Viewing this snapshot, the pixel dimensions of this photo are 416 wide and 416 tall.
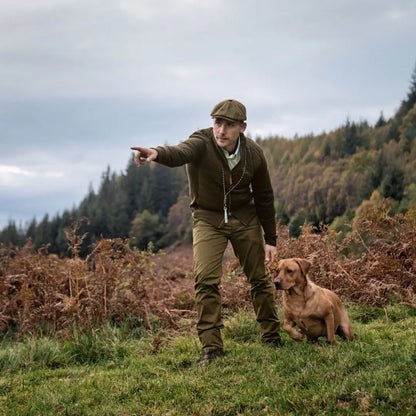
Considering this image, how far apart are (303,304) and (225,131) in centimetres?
209

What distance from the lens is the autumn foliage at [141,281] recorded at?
7.11 metres

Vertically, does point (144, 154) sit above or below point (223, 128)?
below

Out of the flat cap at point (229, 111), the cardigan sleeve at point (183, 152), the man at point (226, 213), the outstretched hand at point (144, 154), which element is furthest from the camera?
the man at point (226, 213)

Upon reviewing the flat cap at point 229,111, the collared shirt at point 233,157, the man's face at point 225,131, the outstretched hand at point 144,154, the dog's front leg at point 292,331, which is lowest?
the dog's front leg at point 292,331

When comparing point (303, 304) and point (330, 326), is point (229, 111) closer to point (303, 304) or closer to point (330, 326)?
point (303, 304)

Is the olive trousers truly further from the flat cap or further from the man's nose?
the flat cap

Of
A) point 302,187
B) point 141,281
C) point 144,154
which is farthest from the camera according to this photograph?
point 302,187

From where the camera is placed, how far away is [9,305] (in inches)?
311

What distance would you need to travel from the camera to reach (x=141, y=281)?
752cm

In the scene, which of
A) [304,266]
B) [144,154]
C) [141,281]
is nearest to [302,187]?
[141,281]

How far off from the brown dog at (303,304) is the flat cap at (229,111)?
172 centimetres

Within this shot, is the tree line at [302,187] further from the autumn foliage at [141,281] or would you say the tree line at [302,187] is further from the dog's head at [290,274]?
the dog's head at [290,274]

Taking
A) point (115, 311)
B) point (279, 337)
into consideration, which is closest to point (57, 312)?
point (115, 311)

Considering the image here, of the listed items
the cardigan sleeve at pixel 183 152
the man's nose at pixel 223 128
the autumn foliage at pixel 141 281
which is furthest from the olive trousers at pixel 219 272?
the autumn foliage at pixel 141 281
